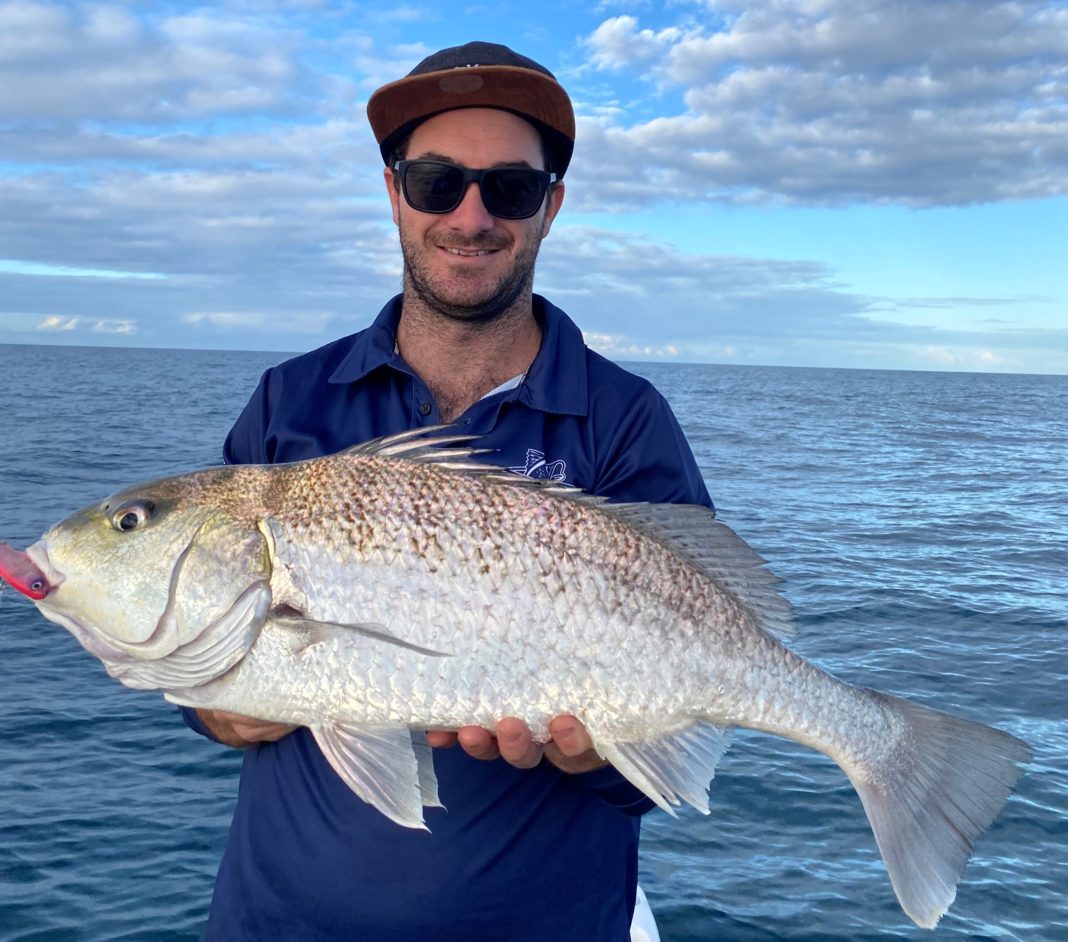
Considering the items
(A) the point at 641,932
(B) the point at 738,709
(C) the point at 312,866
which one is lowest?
(A) the point at 641,932

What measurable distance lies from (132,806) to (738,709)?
5727 mm

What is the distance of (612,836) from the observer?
310cm

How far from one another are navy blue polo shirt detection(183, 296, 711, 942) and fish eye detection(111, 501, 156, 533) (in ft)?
1.77

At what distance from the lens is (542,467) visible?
3.12 metres

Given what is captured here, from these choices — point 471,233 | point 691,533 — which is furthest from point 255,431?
point 691,533

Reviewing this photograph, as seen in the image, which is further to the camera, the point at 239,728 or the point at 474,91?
the point at 474,91

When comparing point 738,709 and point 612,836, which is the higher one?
point 738,709

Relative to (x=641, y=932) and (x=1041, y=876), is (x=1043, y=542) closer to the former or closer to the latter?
(x=1041, y=876)

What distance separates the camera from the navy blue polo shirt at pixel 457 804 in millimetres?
2842

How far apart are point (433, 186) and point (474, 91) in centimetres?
34

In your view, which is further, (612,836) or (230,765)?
(230,765)

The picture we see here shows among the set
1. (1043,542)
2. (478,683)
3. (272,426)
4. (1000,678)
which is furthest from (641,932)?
(1043,542)

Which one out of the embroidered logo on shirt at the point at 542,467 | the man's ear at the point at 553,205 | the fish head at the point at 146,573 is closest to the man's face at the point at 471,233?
the man's ear at the point at 553,205

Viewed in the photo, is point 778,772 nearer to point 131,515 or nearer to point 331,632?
point 331,632
